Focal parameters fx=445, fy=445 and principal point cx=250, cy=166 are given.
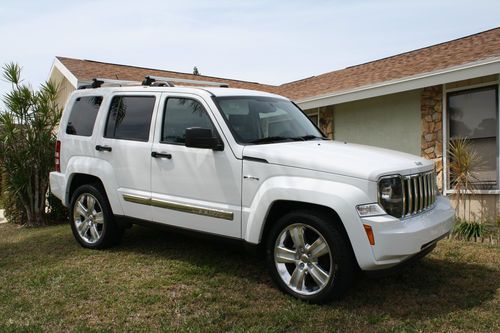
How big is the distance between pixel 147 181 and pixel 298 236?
6.62 ft

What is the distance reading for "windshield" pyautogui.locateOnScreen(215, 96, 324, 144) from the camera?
4648 mm

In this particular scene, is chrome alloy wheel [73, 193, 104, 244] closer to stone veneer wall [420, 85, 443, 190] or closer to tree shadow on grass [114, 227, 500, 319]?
tree shadow on grass [114, 227, 500, 319]

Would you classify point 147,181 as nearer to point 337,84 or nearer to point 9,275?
point 9,275

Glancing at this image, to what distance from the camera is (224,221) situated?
4.51 m

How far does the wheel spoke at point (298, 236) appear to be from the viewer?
4.03 m

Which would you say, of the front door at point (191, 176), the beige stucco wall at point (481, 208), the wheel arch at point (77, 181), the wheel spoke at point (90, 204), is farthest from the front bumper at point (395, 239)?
the beige stucco wall at point (481, 208)

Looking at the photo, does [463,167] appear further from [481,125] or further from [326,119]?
[326,119]

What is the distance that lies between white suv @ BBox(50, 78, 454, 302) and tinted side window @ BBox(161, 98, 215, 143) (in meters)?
0.01

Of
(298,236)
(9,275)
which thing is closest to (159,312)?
(298,236)

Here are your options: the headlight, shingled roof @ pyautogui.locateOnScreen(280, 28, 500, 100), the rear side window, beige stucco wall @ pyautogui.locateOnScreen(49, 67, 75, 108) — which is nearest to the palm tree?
the rear side window

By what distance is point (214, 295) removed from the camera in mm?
4234

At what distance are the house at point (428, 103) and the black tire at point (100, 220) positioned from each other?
20.1 feet

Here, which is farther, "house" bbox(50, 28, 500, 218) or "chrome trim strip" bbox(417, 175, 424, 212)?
"house" bbox(50, 28, 500, 218)

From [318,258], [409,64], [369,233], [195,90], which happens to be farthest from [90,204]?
[409,64]
